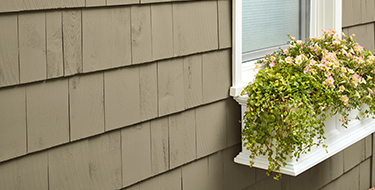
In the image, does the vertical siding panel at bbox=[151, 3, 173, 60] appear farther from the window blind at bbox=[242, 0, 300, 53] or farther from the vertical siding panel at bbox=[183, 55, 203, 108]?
the window blind at bbox=[242, 0, 300, 53]

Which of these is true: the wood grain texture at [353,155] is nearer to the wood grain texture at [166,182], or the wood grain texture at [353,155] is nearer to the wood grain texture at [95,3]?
the wood grain texture at [166,182]

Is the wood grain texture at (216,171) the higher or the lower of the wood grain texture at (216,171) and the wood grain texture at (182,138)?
the lower

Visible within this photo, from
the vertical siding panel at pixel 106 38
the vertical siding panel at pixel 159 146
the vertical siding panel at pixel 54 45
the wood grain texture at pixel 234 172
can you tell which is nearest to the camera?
the vertical siding panel at pixel 54 45

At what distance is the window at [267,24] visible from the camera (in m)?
2.04

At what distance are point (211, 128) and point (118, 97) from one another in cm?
56

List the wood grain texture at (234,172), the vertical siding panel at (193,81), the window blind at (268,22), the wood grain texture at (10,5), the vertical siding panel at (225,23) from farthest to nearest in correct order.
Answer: the window blind at (268,22) → the wood grain texture at (234,172) → the vertical siding panel at (225,23) → the vertical siding panel at (193,81) → the wood grain texture at (10,5)

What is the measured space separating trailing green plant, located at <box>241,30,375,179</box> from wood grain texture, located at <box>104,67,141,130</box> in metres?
0.55

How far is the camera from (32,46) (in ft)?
4.41

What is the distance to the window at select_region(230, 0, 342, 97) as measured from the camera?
2.04 metres

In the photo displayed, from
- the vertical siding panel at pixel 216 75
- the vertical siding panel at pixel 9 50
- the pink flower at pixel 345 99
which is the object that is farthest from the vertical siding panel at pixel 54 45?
the pink flower at pixel 345 99

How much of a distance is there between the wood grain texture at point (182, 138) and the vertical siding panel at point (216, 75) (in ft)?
0.43

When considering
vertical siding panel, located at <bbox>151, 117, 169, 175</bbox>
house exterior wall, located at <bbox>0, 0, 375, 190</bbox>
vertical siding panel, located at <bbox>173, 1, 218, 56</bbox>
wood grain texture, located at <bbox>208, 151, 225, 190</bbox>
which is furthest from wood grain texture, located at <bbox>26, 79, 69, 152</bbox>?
wood grain texture, located at <bbox>208, 151, 225, 190</bbox>

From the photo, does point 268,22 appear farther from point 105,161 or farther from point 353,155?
point 353,155

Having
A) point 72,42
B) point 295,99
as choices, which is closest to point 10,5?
point 72,42
